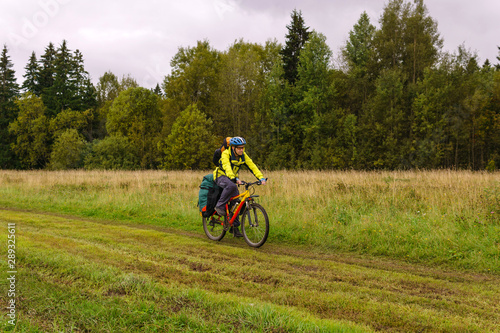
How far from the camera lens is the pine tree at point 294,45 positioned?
42562mm

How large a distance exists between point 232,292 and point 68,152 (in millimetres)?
51086

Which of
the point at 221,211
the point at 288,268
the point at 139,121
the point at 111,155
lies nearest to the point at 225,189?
the point at 221,211

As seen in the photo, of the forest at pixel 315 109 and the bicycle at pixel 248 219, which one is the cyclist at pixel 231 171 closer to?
the bicycle at pixel 248 219

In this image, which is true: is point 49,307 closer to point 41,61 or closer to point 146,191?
point 146,191

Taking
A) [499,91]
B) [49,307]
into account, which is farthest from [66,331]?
[499,91]

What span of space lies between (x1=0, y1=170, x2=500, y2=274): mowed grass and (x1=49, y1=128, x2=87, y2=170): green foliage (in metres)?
35.7

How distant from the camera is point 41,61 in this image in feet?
199

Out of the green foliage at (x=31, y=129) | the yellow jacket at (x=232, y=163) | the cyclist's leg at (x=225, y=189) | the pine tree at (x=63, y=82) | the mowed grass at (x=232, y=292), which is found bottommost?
the mowed grass at (x=232, y=292)

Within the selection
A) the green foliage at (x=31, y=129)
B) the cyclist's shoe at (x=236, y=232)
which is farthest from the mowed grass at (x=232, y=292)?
the green foliage at (x=31, y=129)

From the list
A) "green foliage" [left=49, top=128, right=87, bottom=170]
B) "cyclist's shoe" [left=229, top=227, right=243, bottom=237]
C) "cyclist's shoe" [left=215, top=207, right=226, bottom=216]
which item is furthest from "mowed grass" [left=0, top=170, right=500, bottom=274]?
"green foliage" [left=49, top=128, right=87, bottom=170]

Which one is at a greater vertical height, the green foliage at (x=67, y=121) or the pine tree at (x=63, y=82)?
the pine tree at (x=63, y=82)

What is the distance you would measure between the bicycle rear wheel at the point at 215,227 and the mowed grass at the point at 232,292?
55.6 inches

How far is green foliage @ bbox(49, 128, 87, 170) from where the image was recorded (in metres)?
49.1

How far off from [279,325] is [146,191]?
12.9 metres
